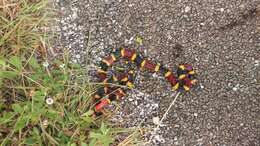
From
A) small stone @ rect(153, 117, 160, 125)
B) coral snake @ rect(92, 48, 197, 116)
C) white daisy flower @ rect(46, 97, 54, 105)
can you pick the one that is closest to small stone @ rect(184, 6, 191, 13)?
coral snake @ rect(92, 48, 197, 116)

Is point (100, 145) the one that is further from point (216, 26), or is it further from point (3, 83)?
point (216, 26)

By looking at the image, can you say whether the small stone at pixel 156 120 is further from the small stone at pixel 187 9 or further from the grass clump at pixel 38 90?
the small stone at pixel 187 9

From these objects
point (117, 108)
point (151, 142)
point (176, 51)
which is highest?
point (176, 51)

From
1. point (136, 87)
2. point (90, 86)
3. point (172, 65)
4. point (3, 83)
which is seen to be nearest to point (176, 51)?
point (172, 65)

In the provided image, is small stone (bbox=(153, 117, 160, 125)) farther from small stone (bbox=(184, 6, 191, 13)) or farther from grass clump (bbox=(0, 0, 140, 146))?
small stone (bbox=(184, 6, 191, 13))

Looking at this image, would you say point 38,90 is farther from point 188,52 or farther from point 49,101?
point 188,52

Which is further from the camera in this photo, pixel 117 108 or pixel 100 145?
pixel 117 108

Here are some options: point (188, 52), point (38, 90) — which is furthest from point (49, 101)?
point (188, 52)
